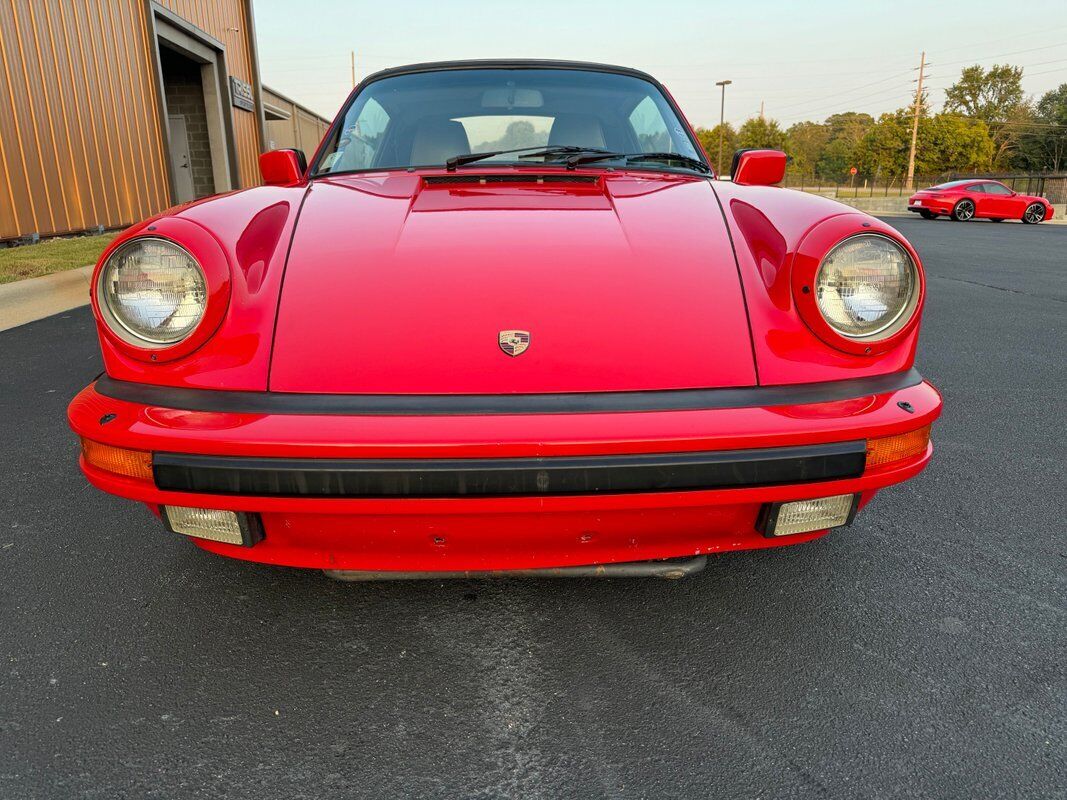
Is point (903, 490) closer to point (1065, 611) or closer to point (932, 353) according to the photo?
point (1065, 611)

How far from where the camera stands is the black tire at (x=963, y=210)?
19.5m

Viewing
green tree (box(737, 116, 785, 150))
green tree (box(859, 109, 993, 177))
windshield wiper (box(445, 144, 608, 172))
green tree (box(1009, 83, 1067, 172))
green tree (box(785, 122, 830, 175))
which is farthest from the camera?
green tree (box(785, 122, 830, 175))

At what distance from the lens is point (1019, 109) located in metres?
65.3

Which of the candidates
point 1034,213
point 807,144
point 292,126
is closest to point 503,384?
point 1034,213

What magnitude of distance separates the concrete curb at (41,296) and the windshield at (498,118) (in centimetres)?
377

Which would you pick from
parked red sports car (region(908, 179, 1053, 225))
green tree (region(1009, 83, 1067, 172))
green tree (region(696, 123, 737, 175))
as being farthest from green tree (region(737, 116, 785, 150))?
parked red sports car (region(908, 179, 1053, 225))

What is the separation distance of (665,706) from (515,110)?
6.70ft

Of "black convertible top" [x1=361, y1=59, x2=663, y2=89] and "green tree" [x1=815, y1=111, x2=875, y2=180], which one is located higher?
"green tree" [x1=815, y1=111, x2=875, y2=180]

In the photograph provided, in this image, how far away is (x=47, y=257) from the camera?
6688mm

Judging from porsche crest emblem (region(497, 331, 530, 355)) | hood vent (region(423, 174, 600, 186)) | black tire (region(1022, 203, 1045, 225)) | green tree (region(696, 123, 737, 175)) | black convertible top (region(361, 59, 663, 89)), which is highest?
green tree (region(696, 123, 737, 175))

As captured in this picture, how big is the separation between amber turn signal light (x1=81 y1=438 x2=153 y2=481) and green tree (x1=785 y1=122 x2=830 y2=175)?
3273 inches

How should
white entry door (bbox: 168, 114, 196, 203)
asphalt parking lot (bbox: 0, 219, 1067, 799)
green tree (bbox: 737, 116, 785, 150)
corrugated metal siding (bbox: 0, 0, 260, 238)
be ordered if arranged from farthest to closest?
1. green tree (bbox: 737, 116, 785, 150)
2. white entry door (bbox: 168, 114, 196, 203)
3. corrugated metal siding (bbox: 0, 0, 260, 238)
4. asphalt parking lot (bbox: 0, 219, 1067, 799)

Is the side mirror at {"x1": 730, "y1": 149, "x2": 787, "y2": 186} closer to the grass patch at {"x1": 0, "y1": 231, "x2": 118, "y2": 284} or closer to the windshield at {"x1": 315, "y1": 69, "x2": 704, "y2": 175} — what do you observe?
the windshield at {"x1": 315, "y1": 69, "x2": 704, "y2": 175}

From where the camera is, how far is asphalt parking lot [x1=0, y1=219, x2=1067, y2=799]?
4.12 feet
